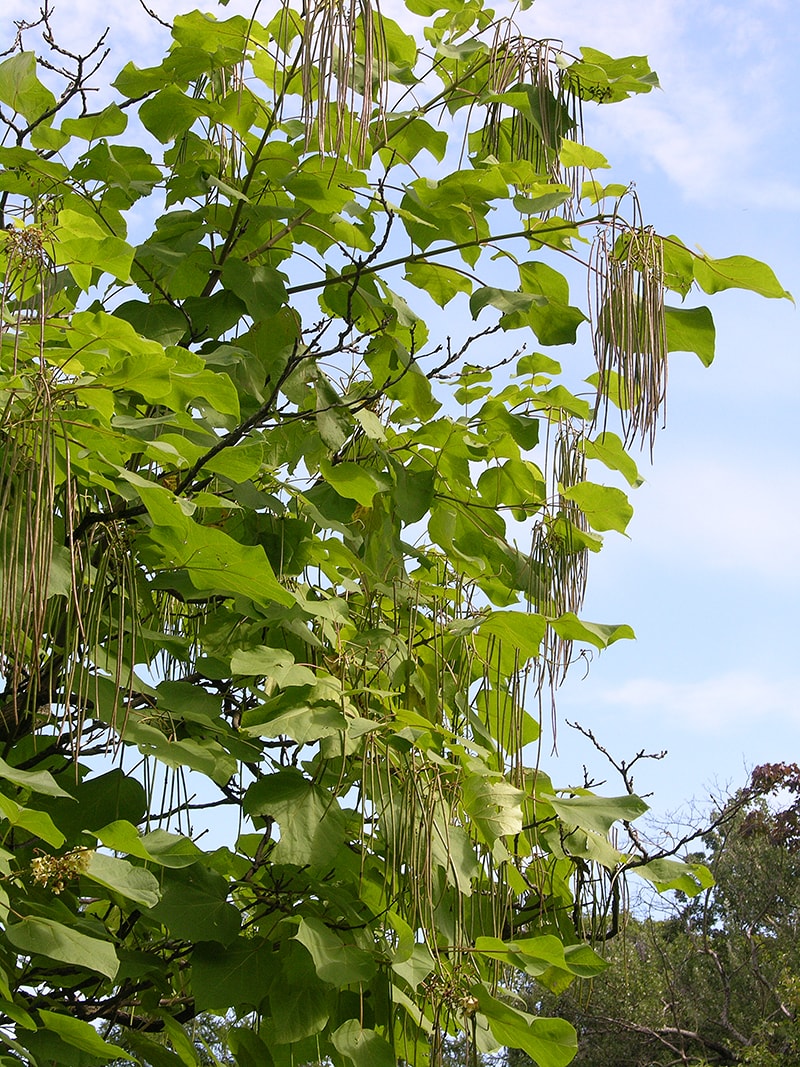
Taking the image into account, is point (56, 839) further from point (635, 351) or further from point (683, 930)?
point (683, 930)

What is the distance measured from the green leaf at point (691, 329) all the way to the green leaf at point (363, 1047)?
3.31 ft

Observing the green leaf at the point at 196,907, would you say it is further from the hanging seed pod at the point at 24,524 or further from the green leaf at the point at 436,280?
the green leaf at the point at 436,280

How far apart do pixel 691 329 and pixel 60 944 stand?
1.15m

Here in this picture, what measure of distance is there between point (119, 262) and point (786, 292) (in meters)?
0.89

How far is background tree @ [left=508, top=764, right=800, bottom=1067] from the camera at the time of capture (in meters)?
7.25

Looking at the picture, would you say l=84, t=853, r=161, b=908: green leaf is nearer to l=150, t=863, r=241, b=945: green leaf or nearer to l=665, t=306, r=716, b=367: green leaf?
l=150, t=863, r=241, b=945: green leaf

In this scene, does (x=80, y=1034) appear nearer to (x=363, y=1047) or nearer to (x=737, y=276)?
(x=363, y=1047)

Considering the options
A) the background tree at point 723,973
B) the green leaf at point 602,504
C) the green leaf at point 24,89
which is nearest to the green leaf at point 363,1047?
the green leaf at point 602,504

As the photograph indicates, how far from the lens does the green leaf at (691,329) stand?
5.59ft

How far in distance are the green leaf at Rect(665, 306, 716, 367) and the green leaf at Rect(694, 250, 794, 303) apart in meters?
0.04

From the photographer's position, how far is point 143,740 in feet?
4.71

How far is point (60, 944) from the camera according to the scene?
1.23 metres

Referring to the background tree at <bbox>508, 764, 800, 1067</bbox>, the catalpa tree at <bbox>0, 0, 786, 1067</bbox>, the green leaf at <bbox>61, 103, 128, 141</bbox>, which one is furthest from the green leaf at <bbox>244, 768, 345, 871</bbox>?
the background tree at <bbox>508, 764, 800, 1067</bbox>

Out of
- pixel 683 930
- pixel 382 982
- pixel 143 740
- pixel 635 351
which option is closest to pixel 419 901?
pixel 382 982
